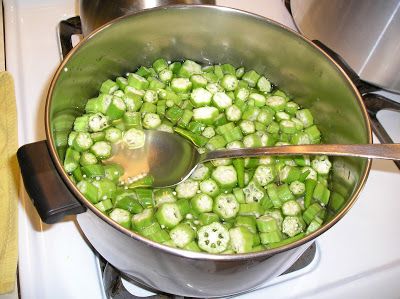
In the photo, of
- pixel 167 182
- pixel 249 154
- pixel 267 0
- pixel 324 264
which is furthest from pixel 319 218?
pixel 267 0

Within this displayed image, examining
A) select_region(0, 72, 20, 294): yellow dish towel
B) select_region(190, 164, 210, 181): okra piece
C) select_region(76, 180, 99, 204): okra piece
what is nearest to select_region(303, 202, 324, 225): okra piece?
select_region(190, 164, 210, 181): okra piece

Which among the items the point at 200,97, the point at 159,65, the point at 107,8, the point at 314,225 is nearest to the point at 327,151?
the point at 314,225

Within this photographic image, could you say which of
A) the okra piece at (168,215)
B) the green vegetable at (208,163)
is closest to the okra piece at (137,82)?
the green vegetable at (208,163)

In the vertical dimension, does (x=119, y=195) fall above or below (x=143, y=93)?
below

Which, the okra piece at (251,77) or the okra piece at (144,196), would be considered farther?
the okra piece at (251,77)

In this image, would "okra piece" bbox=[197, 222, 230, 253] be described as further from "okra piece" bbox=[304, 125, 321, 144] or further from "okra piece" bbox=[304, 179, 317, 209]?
"okra piece" bbox=[304, 125, 321, 144]

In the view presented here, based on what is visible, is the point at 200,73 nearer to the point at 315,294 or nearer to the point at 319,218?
the point at 319,218

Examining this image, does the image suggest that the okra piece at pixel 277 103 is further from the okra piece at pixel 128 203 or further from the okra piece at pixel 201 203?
the okra piece at pixel 128 203
